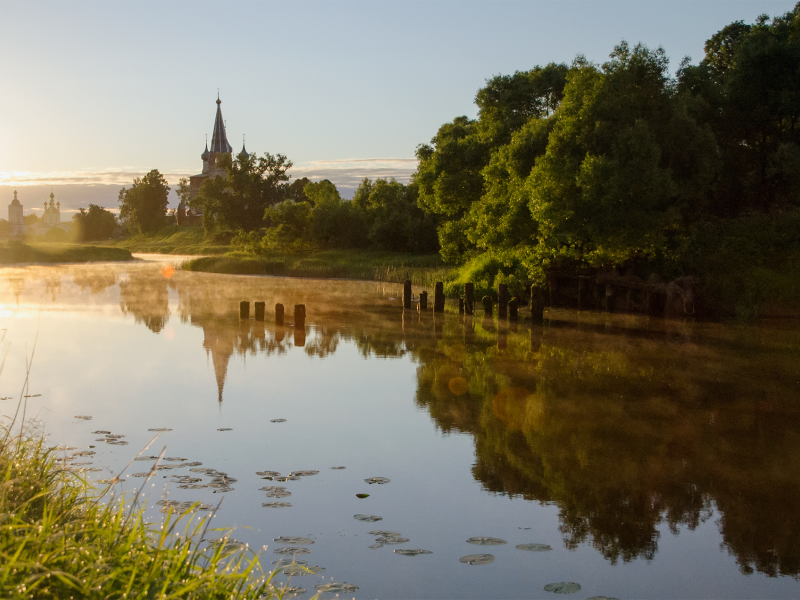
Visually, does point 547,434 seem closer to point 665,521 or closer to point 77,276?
point 665,521

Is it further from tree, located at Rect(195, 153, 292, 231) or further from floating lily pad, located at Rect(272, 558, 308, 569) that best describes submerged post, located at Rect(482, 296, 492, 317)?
tree, located at Rect(195, 153, 292, 231)

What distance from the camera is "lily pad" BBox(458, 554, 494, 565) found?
7.53 metres

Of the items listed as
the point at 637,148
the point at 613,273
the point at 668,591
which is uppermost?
the point at 637,148

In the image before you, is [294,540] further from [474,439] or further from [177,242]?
[177,242]

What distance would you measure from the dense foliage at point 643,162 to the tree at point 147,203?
98815 mm

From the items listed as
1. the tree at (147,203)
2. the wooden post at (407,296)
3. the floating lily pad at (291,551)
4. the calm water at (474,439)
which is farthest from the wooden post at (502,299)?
the tree at (147,203)

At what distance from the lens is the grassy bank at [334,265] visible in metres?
50.8

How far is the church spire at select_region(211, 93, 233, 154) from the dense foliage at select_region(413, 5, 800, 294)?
116890 mm

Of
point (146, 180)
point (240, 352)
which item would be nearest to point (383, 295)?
point (240, 352)

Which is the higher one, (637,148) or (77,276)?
(637,148)

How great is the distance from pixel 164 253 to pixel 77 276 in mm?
48659

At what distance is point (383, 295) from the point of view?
38.2m

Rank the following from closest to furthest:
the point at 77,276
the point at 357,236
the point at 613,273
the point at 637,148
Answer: the point at 637,148 → the point at 613,273 → the point at 77,276 → the point at 357,236

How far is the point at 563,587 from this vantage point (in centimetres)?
707
